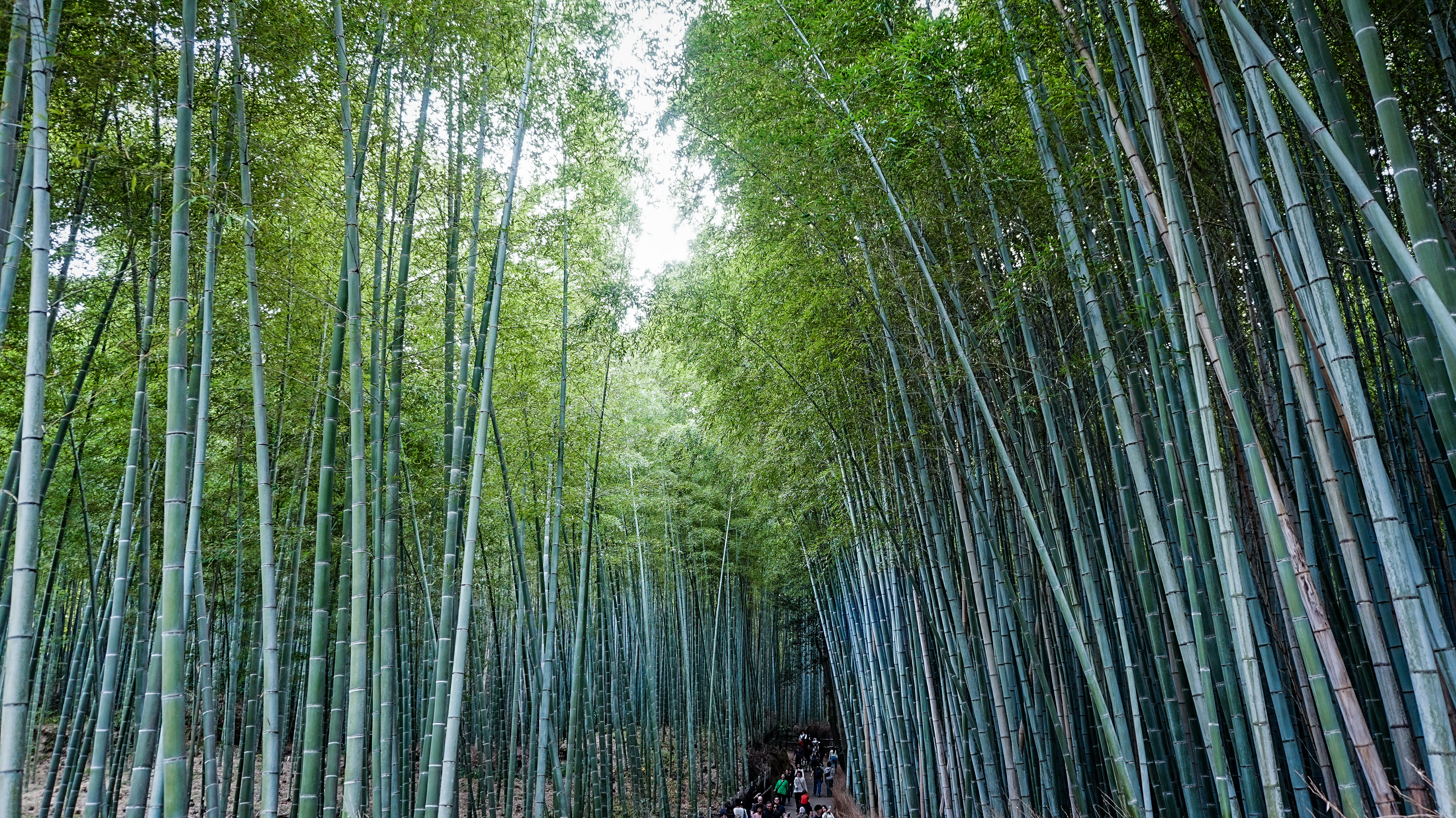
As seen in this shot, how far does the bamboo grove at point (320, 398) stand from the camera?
2742mm

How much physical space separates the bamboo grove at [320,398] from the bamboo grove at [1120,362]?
4.40ft

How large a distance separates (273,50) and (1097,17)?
3264 mm

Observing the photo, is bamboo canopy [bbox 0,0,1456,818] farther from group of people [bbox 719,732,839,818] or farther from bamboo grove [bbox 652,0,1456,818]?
group of people [bbox 719,732,839,818]

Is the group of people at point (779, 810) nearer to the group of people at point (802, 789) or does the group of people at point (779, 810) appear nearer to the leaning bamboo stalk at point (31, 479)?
the group of people at point (802, 789)

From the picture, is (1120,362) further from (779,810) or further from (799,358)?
(779,810)

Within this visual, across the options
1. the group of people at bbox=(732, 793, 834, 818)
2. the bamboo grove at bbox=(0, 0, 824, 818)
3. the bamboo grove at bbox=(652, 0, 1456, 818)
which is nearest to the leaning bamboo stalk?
the bamboo grove at bbox=(0, 0, 824, 818)

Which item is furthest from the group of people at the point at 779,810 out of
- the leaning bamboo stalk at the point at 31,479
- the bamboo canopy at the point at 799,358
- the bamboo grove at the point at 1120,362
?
the leaning bamboo stalk at the point at 31,479

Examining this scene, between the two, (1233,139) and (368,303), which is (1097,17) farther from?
(368,303)

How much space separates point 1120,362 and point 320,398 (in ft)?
15.3

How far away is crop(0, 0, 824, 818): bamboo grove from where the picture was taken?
9.00 ft

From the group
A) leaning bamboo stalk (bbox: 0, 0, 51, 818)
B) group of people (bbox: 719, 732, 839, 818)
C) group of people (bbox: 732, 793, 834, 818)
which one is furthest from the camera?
group of people (bbox: 719, 732, 839, 818)

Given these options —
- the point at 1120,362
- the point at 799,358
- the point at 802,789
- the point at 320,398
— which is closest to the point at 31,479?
the point at 320,398

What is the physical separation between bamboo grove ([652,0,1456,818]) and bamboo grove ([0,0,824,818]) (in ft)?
4.40

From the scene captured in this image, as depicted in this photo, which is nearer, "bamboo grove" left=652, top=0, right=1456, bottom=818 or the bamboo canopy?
"bamboo grove" left=652, top=0, right=1456, bottom=818
